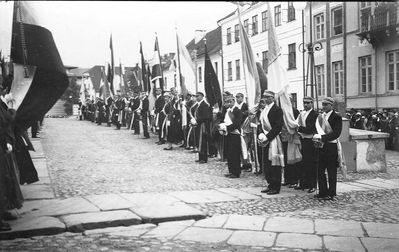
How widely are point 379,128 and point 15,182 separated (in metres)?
14.4

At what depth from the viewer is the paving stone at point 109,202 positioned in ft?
21.9

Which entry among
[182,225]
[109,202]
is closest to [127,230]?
[182,225]

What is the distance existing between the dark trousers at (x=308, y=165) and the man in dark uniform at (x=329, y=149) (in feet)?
1.83

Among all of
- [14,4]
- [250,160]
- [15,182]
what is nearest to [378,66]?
[14,4]

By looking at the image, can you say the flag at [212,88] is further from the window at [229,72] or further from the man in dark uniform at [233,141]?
the window at [229,72]

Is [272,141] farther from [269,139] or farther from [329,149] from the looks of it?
[329,149]

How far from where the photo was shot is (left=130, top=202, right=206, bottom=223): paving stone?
6098 mm

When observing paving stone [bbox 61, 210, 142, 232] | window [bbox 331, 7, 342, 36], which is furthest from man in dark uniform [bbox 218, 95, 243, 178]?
window [bbox 331, 7, 342, 36]

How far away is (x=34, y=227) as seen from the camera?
5492 mm

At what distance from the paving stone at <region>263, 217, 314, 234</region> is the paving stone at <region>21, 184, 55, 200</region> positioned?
3756 millimetres

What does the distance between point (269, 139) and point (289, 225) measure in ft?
8.19

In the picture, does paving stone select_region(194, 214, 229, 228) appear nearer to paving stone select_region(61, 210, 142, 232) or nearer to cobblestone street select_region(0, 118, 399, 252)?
cobblestone street select_region(0, 118, 399, 252)

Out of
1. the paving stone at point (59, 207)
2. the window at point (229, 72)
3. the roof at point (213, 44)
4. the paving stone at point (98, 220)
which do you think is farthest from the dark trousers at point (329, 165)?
the roof at point (213, 44)

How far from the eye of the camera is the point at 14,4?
3.98m
